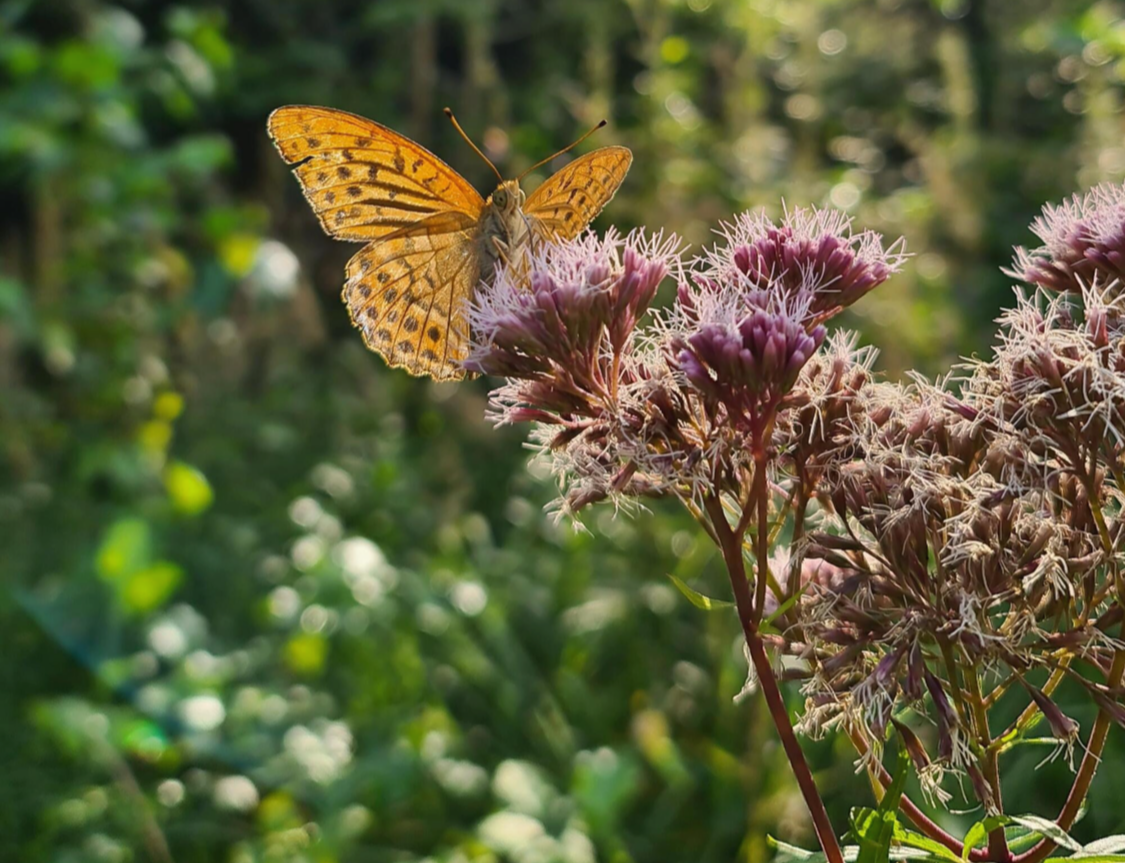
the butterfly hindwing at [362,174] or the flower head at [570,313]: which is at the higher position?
the butterfly hindwing at [362,174]

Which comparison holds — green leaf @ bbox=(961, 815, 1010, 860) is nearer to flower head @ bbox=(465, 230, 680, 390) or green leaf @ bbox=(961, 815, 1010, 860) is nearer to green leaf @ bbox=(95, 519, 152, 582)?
flower head @ bbox=(465, 230, 680, 390)

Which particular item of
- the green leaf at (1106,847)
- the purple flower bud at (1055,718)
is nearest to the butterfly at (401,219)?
the purple flower bud at (1055,718)

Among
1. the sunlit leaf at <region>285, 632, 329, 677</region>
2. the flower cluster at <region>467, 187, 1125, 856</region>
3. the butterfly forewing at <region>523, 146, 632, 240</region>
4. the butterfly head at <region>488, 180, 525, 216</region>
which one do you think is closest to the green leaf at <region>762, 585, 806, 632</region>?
the flower cluster at <region>467, 187, 1125, 856</region>

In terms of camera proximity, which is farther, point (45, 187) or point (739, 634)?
point (45, 187)

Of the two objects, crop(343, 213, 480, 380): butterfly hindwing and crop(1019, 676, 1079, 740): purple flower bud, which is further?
crop(343, 213, 480, 380): butterfly hindwing

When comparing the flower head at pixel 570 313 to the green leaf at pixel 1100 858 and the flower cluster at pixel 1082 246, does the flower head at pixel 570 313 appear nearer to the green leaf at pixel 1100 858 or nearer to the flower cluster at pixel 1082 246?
the flower cluster at pixel 1082 246

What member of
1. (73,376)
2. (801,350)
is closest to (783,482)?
(801,350)

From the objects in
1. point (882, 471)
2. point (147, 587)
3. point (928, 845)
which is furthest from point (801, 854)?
point (147, 587)

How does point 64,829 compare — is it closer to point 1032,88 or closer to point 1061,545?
point 1061,545
